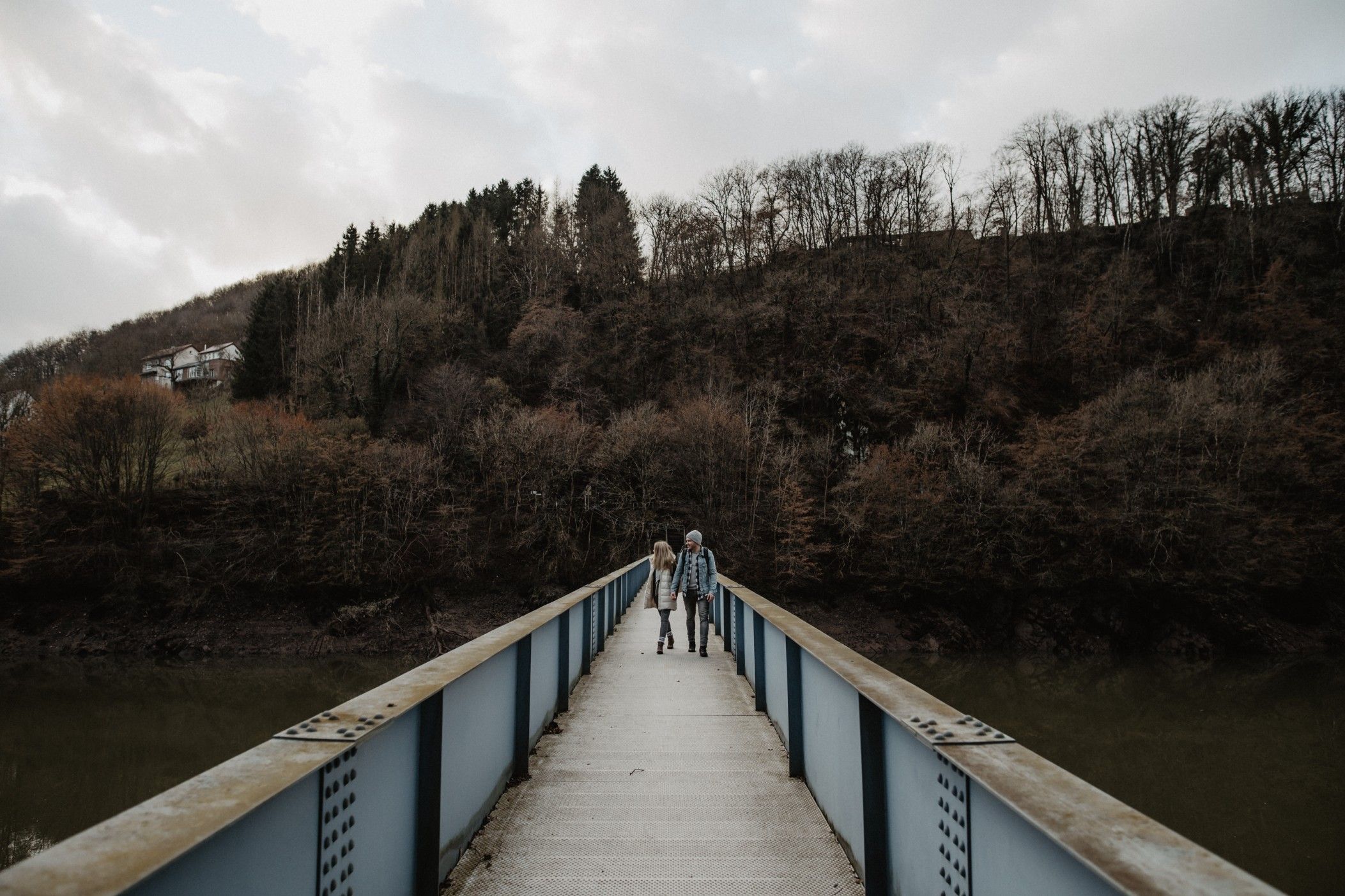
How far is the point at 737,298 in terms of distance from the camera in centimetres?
4919

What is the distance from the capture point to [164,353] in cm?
6538

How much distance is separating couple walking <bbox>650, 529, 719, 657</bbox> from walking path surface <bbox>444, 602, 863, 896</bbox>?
8.28 feet

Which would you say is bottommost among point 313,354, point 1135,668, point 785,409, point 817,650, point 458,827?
point 1135,668

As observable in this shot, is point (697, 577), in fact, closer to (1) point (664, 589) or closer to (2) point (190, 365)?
(1) point (664, 589)

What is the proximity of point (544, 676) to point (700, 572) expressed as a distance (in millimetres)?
3757

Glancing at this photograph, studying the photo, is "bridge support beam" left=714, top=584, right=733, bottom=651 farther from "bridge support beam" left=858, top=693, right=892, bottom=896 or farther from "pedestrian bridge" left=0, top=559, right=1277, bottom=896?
"bridge support beam" left=858, top=693, right=892, bottom=896

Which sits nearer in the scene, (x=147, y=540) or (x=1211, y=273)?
(x=147, y=540)

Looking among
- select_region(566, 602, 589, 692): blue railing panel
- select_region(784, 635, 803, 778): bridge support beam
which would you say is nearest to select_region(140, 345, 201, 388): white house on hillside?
select_region(566, 602, 589, 692): blue railing panel

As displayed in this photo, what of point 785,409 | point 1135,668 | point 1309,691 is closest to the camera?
point 1309,691

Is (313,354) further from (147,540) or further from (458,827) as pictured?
(458,827)

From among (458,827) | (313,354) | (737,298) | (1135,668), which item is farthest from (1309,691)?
(313,354)

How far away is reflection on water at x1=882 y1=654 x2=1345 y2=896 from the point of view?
10523 mm

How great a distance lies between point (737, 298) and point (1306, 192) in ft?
129

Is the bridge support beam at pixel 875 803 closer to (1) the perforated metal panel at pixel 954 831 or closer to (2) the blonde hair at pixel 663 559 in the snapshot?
(1) the perforated metal panel at pixel 954 831
